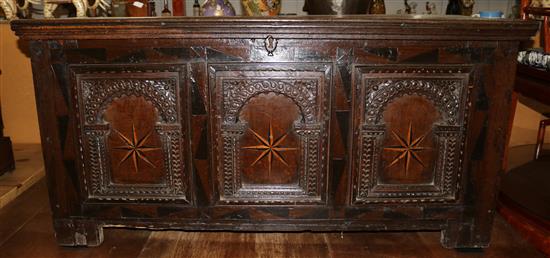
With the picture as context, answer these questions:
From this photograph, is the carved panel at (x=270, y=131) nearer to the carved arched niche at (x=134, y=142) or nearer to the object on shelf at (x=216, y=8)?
the carved arched niche at (x=134, y=142)

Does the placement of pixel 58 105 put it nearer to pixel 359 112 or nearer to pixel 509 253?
pixel 359 112

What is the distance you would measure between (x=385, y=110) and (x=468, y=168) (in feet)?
1.27

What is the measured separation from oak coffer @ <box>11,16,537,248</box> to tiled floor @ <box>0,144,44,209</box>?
726 millimetres

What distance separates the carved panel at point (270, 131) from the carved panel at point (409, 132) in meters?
0.14

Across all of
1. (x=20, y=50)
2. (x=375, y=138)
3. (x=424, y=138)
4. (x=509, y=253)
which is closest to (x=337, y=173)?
(x=375, y=138)

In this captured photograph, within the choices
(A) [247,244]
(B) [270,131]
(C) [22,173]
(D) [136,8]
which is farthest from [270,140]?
(C) [22,173]

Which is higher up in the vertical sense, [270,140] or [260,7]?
[260,7]

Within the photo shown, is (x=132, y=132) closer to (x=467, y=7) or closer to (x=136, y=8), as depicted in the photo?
(x=136, y=8)

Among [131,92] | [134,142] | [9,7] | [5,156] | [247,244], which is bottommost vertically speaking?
[247,244]

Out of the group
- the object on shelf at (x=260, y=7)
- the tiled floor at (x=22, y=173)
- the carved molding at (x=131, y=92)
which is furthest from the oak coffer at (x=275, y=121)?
the tiled floor at (x=22, y=173)

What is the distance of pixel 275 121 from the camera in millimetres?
1596

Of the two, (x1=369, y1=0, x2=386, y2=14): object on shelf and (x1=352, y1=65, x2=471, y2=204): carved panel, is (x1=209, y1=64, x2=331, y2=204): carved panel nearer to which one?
(x1=352, y1=65, x2=471, y2=204): carved panel

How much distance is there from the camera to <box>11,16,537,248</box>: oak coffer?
4.94ft

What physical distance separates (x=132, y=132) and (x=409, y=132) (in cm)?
99
